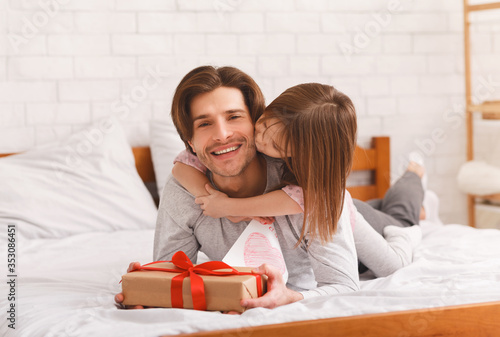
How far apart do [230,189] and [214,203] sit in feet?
0.35

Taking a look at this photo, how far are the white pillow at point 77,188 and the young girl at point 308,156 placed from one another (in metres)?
1.02

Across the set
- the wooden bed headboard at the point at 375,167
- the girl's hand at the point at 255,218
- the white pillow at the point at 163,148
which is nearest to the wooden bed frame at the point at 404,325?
the girl's hand at the point at 255,218

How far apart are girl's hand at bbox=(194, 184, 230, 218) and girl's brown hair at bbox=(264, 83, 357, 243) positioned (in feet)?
0.60

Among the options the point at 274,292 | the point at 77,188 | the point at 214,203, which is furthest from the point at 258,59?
the point at 274,292

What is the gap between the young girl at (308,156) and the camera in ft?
4.28

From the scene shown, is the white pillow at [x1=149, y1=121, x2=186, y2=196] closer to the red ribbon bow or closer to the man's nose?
the man's nose

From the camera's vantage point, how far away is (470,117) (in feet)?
10.0

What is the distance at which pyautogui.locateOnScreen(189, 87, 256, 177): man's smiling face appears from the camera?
142 centimetres

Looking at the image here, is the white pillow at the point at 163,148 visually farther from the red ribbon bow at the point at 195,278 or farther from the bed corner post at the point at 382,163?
the red ribbon bow at the point at 195,278

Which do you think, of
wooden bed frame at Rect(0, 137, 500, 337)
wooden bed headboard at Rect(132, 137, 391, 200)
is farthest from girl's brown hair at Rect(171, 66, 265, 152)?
wooden bed headboard at Rect(132, 137, 391, 200)

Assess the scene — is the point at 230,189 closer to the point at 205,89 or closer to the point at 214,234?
the point at 214,234

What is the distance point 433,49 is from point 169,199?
2.04 metres

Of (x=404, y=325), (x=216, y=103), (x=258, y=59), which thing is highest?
(x=258, y=59)

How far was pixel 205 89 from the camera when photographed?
4.71ft
